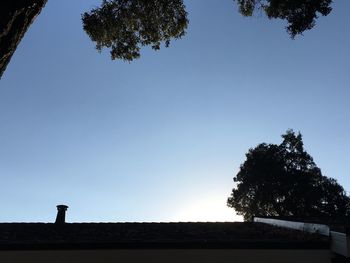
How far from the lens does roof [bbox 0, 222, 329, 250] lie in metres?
9.08

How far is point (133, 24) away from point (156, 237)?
518 cm

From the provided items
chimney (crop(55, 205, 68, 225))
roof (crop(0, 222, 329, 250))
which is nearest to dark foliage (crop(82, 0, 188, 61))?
roof (crop(0, 222, 329, 250))

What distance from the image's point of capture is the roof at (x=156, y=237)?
29.8 ft

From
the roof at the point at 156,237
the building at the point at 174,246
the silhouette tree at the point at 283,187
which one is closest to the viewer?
the building at the point at 174,246

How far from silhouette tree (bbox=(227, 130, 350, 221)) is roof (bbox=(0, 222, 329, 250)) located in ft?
80.9

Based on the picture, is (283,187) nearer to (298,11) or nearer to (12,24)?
(298,11)

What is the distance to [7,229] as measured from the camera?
42.1ft

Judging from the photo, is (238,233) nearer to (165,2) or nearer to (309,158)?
(165,2)

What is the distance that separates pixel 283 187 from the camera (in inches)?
1470

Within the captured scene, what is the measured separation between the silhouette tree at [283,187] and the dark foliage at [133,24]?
93.9ft

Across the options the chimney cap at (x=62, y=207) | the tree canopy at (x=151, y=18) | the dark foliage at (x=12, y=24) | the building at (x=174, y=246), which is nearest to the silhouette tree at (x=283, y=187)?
the chimney cap at (x=62, y=207)

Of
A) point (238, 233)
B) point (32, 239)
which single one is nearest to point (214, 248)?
point (238, 233)

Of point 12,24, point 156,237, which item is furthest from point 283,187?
point 12,24

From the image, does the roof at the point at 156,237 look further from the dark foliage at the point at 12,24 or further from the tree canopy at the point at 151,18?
the dark foliage at the point at 12,24
